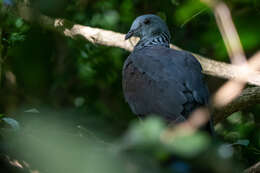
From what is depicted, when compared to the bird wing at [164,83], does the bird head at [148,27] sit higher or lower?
higher

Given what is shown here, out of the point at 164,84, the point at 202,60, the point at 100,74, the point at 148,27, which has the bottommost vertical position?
the point at 164,84

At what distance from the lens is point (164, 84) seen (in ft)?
10.9

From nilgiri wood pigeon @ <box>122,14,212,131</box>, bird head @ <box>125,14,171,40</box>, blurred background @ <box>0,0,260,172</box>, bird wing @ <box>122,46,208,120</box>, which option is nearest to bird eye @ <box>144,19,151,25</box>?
bird head @ <box>125,14,171,40</box>

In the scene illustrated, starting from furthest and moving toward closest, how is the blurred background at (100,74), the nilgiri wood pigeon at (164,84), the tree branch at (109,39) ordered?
the tree branch at (109,39), the blurred background at (100,74), the nilgiri wood pigeon at (164,84)

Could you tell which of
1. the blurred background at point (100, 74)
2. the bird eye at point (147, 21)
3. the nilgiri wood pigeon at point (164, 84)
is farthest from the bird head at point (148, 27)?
the nilgiri wood pigeon at point (164, 84)

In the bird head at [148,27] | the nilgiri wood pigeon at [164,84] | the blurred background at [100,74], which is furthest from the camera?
the bird head at [148,27]

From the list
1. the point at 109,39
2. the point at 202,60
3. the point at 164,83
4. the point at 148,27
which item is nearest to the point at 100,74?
the point at 109,39

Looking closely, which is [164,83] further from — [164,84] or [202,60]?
[202,60]

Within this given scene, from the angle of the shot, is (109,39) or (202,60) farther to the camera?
(109,39)

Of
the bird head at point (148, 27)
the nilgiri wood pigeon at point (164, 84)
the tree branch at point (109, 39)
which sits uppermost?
the bird head at point (148, 27)

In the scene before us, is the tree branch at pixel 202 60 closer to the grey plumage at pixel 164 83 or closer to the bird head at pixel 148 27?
the bird head at pixel 148 27

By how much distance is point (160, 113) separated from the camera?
3230 mm

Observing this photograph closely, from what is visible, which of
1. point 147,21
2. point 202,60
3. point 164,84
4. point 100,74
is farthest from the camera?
point 100,74

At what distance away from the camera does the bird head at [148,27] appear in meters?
4.46
